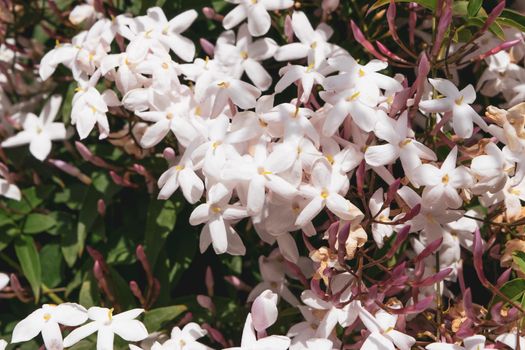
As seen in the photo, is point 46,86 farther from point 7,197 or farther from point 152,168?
point 152,168

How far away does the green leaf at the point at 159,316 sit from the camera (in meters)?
1.35

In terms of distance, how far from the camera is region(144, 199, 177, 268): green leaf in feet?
4.70

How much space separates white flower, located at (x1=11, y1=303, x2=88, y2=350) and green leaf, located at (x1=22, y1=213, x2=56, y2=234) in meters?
0.35

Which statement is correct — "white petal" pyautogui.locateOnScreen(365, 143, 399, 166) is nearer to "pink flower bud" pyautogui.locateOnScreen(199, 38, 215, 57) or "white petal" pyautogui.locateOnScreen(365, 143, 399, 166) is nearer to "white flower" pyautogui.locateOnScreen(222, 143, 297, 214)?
"white flower" pyautogui.locateOnScreen(222, 143, 297, 214)

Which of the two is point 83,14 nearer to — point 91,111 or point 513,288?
point 91,111

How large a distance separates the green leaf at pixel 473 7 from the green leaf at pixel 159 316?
0.73m

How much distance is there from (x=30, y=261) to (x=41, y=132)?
28cm

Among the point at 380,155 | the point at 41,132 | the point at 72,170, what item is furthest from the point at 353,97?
the point at 41,132

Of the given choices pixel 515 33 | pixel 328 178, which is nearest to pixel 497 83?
pixel 515 33

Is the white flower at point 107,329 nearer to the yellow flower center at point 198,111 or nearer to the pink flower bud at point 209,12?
the yellow flower center at point 198,111

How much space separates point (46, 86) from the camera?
1.73 metres

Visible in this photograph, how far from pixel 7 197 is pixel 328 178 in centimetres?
78

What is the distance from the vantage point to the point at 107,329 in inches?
47.6

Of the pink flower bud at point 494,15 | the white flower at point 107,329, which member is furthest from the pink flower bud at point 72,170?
the pink flower bud at point 494,15
